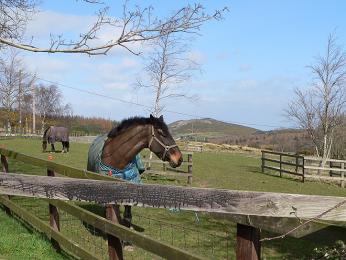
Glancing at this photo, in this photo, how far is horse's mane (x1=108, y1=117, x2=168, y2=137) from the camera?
27.3ft

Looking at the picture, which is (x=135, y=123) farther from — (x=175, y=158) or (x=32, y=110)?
(x=32, y=110)

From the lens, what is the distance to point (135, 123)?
27.6ft

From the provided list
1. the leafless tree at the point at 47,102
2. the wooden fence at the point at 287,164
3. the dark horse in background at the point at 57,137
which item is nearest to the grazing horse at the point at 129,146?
Result: the wooden fence at the point at 287,164

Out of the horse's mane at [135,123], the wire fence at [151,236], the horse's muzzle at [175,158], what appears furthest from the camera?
the horse's muzzle at [175,158]

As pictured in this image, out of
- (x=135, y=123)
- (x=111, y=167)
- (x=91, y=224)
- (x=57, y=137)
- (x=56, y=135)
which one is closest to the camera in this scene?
(x=91, y=224)

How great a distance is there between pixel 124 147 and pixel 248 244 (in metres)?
5.67

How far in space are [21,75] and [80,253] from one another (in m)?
63.8

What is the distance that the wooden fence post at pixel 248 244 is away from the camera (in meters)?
2.64

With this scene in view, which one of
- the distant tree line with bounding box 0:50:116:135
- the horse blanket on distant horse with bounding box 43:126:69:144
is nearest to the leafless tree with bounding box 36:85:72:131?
the distant tree line with bounding box 0:50:116:135

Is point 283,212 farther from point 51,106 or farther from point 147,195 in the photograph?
point 51,106

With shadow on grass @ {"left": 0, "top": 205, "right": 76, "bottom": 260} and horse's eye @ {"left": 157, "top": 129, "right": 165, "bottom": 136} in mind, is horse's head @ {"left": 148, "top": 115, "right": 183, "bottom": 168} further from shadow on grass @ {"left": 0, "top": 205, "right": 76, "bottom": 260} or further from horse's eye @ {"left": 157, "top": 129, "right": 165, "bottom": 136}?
shadow on grass @ {"left": 0, "top": 205, "right": 76, "bottom": 260}

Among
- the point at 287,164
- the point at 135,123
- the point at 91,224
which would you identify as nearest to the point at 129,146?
the point at 135,123

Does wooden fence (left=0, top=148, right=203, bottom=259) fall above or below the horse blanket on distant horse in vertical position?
below

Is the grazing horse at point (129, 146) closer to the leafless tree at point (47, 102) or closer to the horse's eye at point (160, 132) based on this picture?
the horse's eye at point (160, 132)
